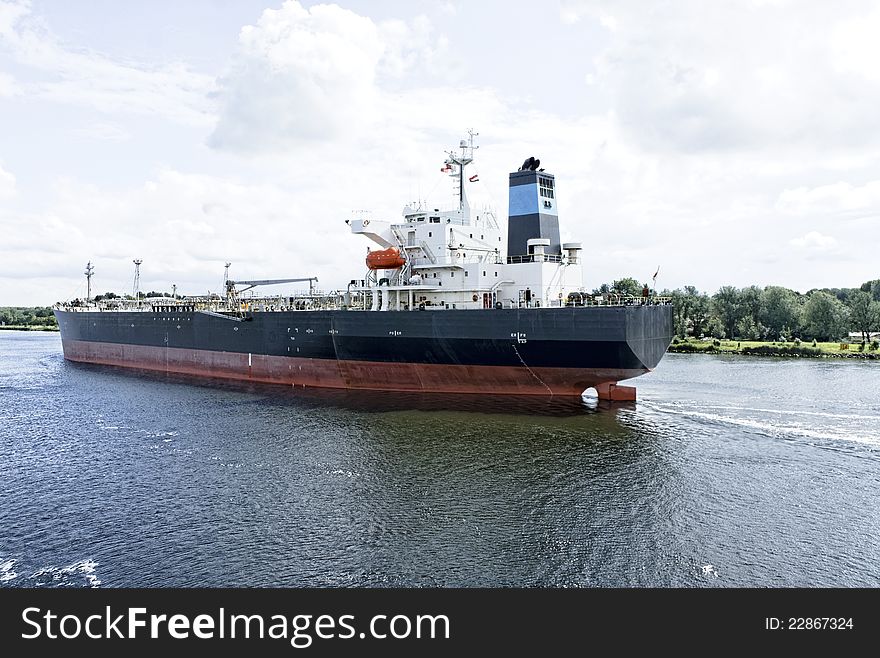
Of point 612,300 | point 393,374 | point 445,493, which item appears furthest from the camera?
point 393,374

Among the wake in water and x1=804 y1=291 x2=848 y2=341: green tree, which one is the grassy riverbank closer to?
x1=804 y1=291 x2=848 y2=341: green tree

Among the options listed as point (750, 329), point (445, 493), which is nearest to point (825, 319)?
point (750, 329)

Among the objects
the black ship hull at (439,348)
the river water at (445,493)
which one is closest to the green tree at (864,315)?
the river water at (445,493)

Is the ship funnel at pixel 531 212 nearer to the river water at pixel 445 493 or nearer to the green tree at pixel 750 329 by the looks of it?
the river water at pixel 445 493

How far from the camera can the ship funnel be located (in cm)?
3130

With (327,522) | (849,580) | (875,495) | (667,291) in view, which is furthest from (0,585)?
(667,291)

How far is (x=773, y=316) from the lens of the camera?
215ft

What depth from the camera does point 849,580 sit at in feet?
38.3

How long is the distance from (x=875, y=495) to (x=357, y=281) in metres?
27.4

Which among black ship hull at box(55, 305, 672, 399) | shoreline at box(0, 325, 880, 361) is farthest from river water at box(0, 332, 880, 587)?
shoreline at box(0, 325, 880, 361)

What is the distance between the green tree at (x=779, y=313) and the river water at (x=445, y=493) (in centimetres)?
3929

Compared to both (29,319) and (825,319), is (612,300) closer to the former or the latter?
→ (825,319)

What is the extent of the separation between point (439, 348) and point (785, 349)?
137ft

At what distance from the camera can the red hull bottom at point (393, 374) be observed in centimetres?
2933
